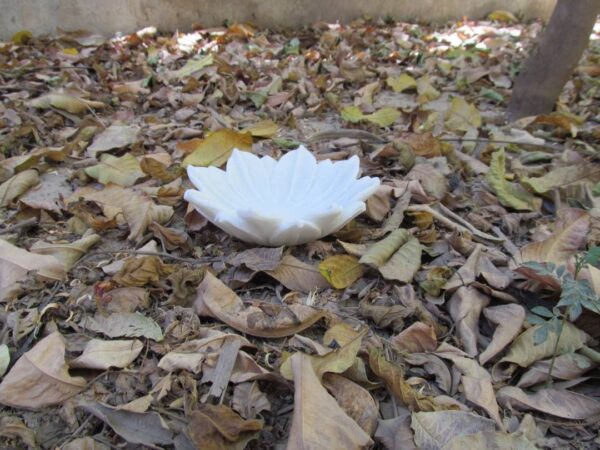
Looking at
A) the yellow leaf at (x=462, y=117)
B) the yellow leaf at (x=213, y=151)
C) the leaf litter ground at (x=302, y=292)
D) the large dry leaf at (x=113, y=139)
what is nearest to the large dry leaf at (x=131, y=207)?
the leaf litter ground at (x=302, y=292)

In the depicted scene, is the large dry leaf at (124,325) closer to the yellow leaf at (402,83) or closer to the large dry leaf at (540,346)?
the large dry leaf at (540,346)

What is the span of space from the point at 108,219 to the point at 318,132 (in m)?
0.93

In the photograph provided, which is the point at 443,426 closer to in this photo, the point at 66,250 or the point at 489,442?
the point at 489,442

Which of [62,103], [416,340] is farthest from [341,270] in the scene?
[62,103]

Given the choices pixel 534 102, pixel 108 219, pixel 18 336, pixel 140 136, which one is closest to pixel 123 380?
pixel 18 336

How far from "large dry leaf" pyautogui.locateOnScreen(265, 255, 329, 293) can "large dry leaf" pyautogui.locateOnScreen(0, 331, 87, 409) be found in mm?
446

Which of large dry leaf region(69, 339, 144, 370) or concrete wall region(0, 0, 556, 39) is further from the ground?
concrete wall region(0, 0, 556, 39)

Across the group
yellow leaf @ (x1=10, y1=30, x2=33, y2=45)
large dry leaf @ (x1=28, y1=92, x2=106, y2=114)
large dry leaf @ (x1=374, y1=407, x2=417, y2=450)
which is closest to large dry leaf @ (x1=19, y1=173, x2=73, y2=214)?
large dry leaf @ (x1=28, y1=92, x2=106, y2=114)

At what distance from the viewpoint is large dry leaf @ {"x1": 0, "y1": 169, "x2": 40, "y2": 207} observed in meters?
1.50

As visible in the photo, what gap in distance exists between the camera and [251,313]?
1025 millimetres

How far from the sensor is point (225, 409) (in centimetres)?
79

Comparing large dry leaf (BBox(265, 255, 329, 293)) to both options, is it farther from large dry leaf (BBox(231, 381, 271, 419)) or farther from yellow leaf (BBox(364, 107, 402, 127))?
yellow leaf (BBox(364, 107, 402, 127))

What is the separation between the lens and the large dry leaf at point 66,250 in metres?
1.20

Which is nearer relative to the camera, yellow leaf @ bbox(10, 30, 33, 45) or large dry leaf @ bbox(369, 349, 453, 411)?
large dry leaf @ bbox(369, 349, 453, 411)
